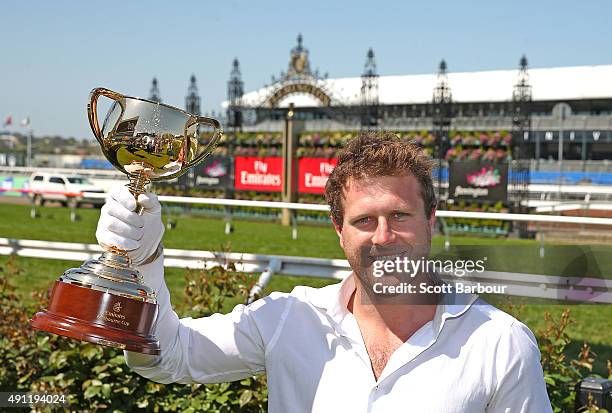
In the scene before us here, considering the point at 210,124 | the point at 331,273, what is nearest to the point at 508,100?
the point at 331,273

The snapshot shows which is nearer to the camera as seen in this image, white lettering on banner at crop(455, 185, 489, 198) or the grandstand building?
white lettering on banner at crop(455, 185, 489, 198)

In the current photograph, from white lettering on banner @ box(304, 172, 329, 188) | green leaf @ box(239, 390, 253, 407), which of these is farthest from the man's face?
white lettering on banner @ box(304, 172, 329, 188)

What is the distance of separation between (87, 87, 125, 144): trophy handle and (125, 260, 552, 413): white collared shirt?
453 mm

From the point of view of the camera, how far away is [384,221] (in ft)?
6.72

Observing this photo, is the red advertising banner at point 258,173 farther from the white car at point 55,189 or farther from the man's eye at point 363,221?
the man's eye at point 363,221

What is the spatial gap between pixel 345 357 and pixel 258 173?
18407 mm

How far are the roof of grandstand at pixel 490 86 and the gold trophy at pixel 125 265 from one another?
39.8 meters

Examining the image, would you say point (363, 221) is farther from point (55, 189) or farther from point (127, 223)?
point (55, 189)

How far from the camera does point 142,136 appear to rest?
2.28 meters

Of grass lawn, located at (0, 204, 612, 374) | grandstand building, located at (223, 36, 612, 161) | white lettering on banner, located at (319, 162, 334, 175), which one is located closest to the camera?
grass lawn, located at (0, 204, 612, 374)

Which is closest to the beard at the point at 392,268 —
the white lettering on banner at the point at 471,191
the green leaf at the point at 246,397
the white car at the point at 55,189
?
the green leaf at the point at 246,397

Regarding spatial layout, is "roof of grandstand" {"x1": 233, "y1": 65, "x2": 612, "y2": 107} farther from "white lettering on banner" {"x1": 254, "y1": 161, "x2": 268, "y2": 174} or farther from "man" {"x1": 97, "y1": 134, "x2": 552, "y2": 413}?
"man" {"x1": 97, "y1": 134, "x2": 552, "y2": 413}

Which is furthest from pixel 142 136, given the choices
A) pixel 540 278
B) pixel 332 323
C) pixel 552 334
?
pixel 552 334

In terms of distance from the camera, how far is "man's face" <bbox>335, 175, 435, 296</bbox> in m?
2.05
